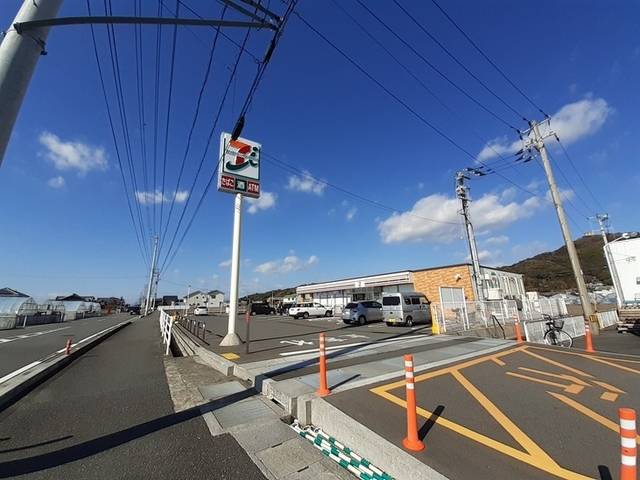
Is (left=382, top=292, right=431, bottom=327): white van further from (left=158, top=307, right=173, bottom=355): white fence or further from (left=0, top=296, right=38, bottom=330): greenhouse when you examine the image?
(left=0, top=296, right=38, bottom=330): greenhouse

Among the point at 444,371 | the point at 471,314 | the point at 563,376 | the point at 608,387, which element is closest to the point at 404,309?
the point at 471,314

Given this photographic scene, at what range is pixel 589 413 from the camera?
423cm

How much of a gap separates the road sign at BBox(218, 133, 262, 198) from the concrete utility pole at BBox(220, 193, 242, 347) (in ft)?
1.52

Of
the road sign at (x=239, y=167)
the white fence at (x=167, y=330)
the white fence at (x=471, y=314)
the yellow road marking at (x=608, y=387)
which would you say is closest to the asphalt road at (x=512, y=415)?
the yellow road marking at (x=608, y=387)

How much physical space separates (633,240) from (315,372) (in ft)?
67.0

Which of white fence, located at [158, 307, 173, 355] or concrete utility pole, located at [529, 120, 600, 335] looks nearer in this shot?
white fence, located at [158, 307, 173, 355]

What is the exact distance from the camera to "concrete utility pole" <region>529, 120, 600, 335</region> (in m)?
15.8

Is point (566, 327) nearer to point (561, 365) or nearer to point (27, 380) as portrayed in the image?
point (561, 365)

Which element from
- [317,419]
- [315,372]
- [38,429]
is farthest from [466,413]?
[38,429]

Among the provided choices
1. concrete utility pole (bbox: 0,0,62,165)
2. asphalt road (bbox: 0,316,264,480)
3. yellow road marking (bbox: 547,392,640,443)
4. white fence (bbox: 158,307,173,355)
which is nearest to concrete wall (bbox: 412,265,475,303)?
white fence (bbox: 158,307,173,355)

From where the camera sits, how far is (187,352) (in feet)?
39.5

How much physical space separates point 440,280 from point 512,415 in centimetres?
2545

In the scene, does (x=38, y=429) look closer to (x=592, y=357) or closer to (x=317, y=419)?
(x=317, y=419)

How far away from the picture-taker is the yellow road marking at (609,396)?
4.78 metres
